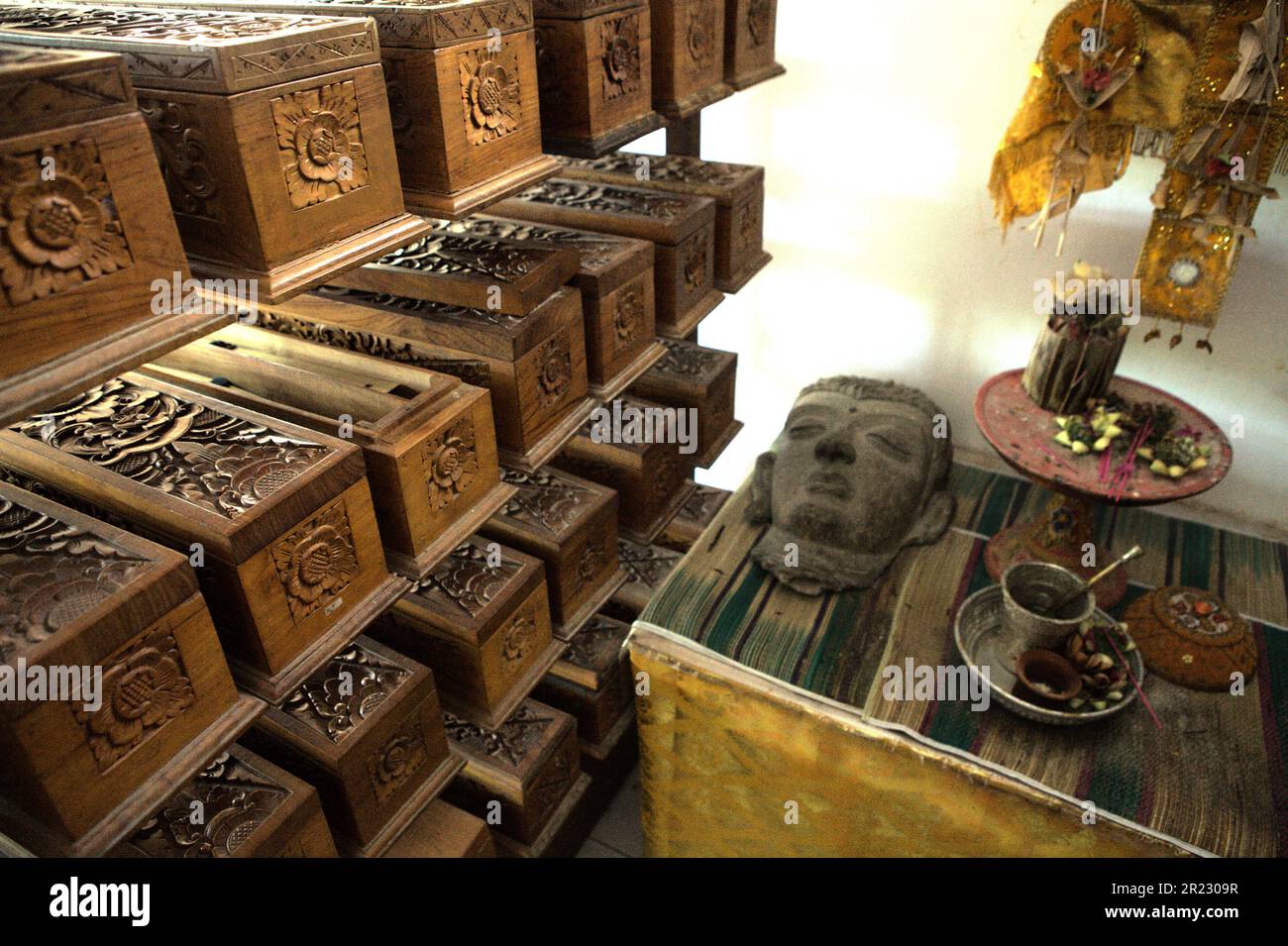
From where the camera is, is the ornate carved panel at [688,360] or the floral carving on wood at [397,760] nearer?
the floral carving on wood at [397,760]

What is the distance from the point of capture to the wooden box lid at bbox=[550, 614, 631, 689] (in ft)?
7.98

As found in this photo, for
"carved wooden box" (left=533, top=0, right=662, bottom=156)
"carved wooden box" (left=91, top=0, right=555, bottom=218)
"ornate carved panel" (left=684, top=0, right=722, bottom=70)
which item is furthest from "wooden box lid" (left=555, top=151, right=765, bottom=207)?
"carved wooden box" (left=91, top=0, right=555, bottom=218)

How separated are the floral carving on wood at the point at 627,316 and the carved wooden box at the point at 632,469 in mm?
457

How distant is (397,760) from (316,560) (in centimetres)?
60

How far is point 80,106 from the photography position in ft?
3.10

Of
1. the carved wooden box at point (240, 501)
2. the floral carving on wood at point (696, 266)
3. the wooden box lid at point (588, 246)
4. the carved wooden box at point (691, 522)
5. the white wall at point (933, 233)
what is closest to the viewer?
the carved wooden box at point (240, 501)

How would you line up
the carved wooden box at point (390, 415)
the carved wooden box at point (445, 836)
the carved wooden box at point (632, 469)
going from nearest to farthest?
1. the carved wooden box at point (390, 415)
2. the carved wooden box at point (445, 836)
3. the carved wooden box at point (632, 469)

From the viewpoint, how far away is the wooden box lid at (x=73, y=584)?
1.00m

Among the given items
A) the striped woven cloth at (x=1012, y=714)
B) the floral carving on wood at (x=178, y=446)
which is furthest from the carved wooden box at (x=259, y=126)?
the striped woven cloth at (x=1012, y=714)

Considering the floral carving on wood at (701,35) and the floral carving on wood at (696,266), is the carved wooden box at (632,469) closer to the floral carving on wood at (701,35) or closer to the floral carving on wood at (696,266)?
the floral carving on wood at (696,266)

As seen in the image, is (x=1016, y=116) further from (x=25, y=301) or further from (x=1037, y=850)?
(x=25, y=301)

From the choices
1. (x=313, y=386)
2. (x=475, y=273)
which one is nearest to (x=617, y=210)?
(x=475, y=273)

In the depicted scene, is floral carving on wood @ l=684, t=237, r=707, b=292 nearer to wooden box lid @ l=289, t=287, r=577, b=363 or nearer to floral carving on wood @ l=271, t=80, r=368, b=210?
wooden box lid @ l=289, t=287, r=577, b=363

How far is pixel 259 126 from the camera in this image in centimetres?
112
